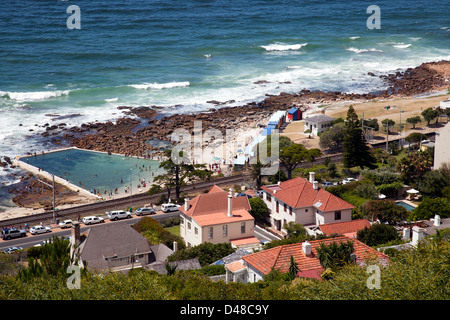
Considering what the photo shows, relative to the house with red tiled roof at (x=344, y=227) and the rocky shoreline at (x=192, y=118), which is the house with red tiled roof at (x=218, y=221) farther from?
the rocky shoreline at (x=192, y=118)

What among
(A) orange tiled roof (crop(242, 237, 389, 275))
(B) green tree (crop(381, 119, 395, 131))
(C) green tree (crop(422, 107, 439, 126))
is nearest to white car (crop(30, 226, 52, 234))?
(A) orange tiled roof (crop(242, 237, 389, 275))

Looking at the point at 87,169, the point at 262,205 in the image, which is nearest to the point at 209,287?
the point at 262,205

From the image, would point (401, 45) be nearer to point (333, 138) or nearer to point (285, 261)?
point (333, 138)

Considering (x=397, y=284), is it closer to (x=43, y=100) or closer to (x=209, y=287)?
(x=209, y=287)

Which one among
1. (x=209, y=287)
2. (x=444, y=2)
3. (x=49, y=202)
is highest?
(x=444, y=2)

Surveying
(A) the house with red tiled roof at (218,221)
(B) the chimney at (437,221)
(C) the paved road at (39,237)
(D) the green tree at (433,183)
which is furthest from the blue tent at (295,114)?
(B) the chimney at (437,221)

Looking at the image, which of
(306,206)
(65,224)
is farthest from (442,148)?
(65,224)
